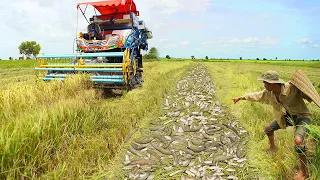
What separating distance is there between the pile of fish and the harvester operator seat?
534 centimetres

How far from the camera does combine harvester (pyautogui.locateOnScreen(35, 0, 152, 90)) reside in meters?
8.19

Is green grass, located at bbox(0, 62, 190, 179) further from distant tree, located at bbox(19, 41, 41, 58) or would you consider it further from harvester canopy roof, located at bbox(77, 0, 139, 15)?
distant tree, located at bbox(19, 41, 41, 58)

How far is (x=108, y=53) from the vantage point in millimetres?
8172

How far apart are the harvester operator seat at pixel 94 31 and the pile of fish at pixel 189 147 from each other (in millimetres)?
5337

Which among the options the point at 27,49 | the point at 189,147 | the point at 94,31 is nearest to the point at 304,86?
the point at 189,147

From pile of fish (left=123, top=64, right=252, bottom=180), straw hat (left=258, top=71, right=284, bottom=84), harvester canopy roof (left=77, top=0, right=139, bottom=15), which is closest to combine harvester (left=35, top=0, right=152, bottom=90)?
A: harvester canopy roof (left=77, top=0, right=139, bottom=15)

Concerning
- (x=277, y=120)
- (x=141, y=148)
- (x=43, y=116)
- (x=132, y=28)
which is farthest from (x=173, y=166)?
(x=132, y=28)

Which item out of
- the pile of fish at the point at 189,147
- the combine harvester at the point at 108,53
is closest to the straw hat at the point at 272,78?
the pile of fish at the point at 189,147

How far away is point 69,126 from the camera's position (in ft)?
15.5

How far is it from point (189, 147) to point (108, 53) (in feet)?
15.4

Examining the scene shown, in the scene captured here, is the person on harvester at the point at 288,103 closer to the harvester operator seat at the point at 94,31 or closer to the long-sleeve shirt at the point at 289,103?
the long-sleeve shirt at the point at 289,103

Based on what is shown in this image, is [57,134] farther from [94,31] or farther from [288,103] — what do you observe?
[94,31]

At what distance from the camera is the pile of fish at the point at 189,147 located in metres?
4.01

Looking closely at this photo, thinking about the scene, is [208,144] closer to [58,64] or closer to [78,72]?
[78,72]
